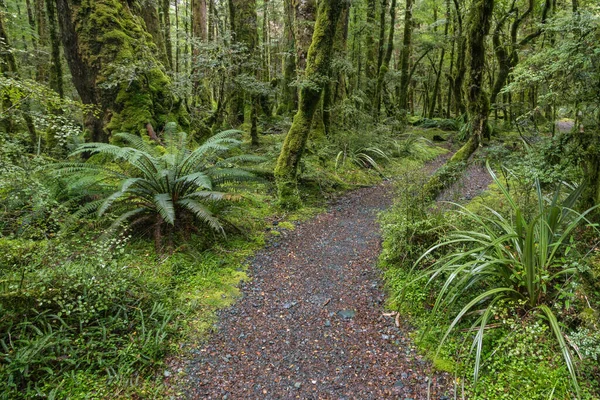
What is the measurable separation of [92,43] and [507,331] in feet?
25.5

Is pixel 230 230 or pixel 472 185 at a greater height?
pixel 472 185

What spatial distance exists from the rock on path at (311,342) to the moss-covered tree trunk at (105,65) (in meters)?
3.88

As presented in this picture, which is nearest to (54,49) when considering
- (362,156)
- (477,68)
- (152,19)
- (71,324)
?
(152,19)

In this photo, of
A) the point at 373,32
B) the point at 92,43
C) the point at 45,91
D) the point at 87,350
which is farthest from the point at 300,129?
the point at 373,32

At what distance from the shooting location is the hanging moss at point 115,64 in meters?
6.05

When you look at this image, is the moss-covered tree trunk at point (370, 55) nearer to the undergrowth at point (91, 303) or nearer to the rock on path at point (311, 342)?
the rock on path at point (311, 342)

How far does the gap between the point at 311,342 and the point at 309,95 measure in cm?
450

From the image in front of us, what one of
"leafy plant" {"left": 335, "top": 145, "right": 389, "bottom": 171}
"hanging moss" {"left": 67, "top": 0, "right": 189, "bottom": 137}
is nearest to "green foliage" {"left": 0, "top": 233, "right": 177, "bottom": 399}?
"hanging moss" {"left": 67, "top": 0, "right": 189, "bottom": 137}

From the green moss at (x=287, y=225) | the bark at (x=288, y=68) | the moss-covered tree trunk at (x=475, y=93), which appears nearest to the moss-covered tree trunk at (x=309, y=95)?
the green moss at (x=287, y=225)

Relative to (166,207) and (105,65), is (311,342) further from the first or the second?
(105,65)

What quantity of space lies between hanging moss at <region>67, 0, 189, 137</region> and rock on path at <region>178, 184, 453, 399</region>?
12.5 feet

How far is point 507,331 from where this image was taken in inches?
102

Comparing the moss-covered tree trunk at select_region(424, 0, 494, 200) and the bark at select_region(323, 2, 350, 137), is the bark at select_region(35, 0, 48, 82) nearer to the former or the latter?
the bark at select_region(323, 2, 350, 137)

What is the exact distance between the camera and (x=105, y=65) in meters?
6.14
